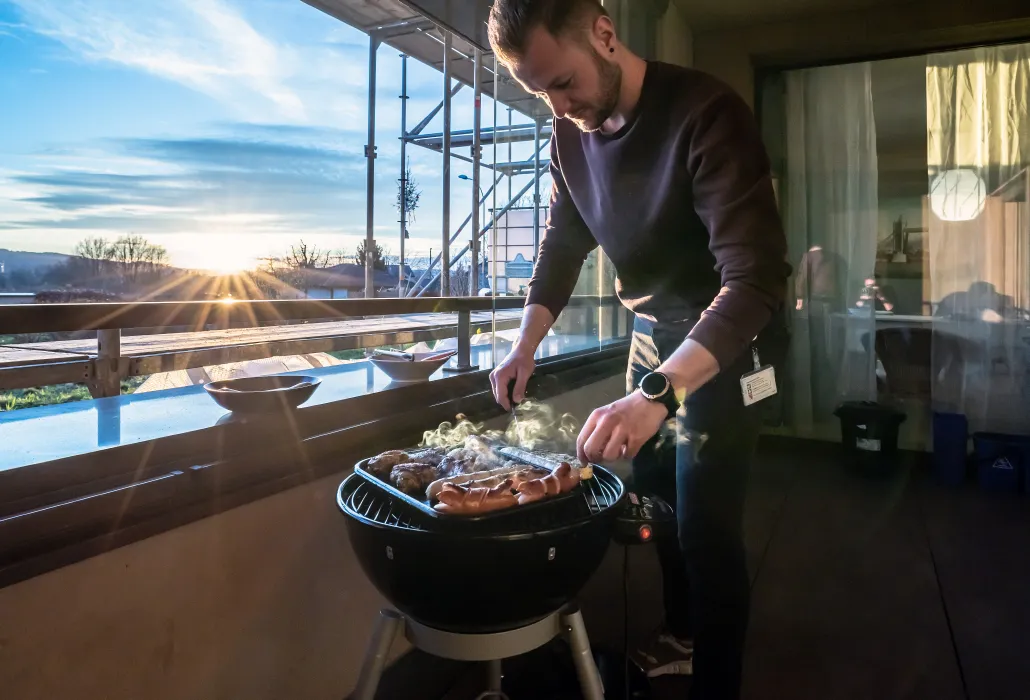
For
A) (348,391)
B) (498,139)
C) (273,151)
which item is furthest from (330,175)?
(348,391)

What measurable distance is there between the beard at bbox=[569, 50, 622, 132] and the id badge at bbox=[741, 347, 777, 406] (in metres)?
0.59

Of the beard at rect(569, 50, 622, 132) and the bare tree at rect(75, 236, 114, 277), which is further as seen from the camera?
the bare tree at rect(75, 236, 114, 277)

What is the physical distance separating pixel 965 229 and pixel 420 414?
373cm

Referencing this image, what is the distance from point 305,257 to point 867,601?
3.08 meters

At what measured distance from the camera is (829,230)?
13.8 feet

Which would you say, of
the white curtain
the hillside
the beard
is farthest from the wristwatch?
the white curtain

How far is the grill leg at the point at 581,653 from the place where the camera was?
122cm

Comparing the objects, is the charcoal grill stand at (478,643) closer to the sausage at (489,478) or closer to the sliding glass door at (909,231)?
the sausage at (489,478)

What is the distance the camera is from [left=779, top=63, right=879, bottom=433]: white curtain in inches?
162

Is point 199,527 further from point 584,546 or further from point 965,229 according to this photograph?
point 965,229

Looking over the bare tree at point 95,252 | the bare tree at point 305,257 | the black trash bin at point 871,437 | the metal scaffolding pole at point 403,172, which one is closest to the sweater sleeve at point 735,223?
the bare tree at point 95,252

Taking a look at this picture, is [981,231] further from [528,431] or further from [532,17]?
[532,17]

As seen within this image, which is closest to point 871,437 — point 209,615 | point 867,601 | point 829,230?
point 829,230

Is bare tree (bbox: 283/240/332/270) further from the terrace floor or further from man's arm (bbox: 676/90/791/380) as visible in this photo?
man's arm (bbox: 676/90/791/380)
